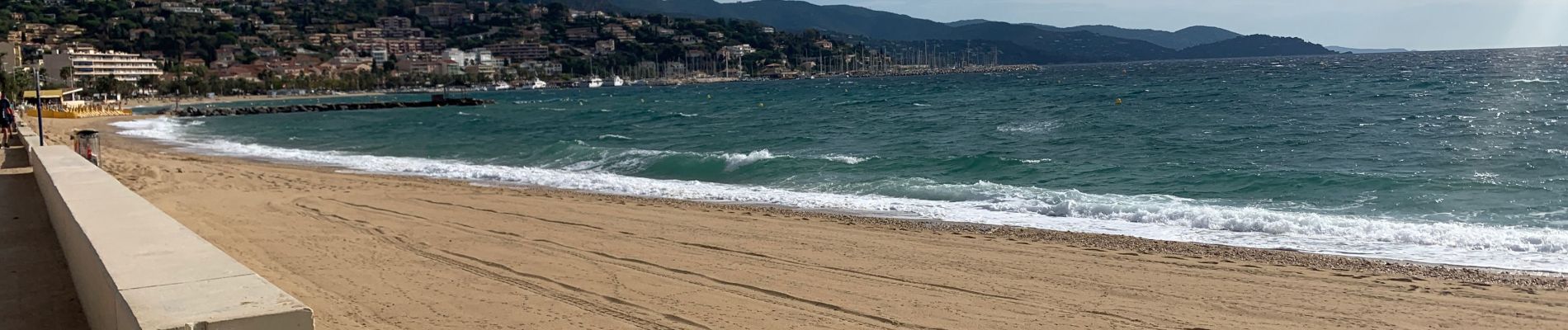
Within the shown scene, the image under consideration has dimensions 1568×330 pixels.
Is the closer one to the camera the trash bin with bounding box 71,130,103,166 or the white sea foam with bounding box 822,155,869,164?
the trash bin with bounding box 71,130,103,166

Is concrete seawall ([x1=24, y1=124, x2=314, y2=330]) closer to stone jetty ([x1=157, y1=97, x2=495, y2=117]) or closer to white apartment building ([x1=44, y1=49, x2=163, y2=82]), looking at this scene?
stone jetty ([x1=157, y1=97, x2=495, y2=117])

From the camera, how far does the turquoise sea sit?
11.2 metres

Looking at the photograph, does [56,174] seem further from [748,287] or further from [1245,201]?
[1245,201]

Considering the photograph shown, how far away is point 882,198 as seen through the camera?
14453mm

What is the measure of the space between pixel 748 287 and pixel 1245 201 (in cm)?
823

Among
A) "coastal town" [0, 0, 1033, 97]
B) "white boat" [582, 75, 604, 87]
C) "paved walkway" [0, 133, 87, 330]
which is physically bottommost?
"white boat" [582, 75, 604, 87]

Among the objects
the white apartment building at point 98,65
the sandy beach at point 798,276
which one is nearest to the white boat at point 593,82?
the white apartment building at point 98,65

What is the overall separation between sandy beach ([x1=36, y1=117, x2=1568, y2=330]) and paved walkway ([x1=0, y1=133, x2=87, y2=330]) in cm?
127

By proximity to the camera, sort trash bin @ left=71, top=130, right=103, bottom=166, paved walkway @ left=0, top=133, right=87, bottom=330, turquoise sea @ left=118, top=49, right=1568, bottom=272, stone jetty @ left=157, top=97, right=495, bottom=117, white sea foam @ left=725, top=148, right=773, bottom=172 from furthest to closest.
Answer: stone jetty @ left=157, top=97, right=495, bottom=117 < white sea foam @ left=725, top=148, right=773, bottom=172 < trash bin @ left=71, top=130, right=103, bottom=166 < turquoise sea @ left=118, top=49, right=1568, bottom=272 < paved walkway @ left=0, top=133, right=87, bottom=330

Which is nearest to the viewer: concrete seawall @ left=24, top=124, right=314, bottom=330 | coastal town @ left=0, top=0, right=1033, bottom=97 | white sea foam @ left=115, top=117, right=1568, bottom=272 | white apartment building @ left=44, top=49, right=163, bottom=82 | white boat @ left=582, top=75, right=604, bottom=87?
concrete seawall @ left=24, top=124, right=314, bottom=330

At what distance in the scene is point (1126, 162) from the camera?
1883cm

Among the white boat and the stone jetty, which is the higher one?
the white boat

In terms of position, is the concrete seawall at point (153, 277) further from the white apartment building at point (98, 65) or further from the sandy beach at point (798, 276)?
the white apartment building at point (98, 65)

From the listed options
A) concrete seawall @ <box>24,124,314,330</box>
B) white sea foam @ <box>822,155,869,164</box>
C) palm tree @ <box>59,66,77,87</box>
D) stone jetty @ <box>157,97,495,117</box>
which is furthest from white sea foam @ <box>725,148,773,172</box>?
palm tree @ <box>59,66,77,87</box>
